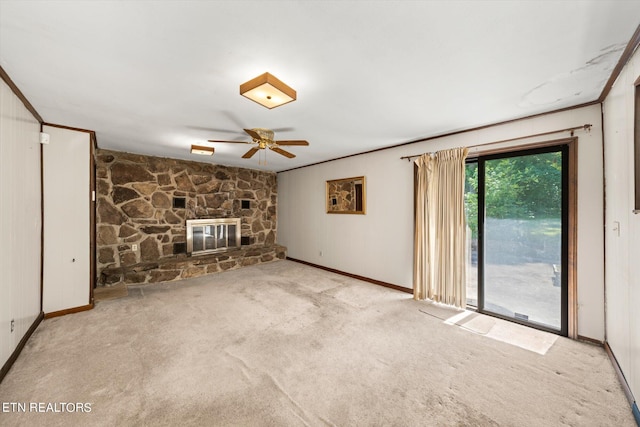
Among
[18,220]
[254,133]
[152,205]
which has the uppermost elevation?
[254,133]

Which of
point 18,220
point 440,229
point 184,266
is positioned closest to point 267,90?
point 18,220

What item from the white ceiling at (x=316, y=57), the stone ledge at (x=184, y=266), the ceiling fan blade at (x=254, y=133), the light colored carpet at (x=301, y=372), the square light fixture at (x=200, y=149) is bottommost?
the light colored carpet at (x=301, y=372)

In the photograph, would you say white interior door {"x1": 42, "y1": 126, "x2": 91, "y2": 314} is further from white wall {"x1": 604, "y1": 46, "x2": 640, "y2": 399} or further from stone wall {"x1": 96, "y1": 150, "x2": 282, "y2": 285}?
white wall {"x1": 604, "y1": 46, "x2": 640, "y2": 399}

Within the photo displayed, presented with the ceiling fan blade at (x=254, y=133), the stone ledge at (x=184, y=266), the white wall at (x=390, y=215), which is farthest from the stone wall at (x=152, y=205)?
the ceiling fan blade at (x=254, y=133)

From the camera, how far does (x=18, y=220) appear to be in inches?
89.7

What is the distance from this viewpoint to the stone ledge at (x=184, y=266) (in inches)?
165

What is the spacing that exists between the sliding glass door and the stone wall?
4502 mm

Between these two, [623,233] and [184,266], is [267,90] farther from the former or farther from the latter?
[184,266]

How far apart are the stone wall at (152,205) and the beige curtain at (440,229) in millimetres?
3770

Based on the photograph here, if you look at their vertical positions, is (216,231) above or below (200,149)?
below

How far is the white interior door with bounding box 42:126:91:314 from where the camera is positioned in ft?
9.79

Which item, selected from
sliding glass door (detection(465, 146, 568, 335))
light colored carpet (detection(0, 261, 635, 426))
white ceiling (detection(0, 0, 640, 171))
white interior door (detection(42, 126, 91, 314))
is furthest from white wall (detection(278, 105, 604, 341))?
white interior door (detection(42, 126, 91, 314))

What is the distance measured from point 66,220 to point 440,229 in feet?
16.1

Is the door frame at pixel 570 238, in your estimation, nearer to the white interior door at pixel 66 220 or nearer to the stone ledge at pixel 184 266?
the stone ledge at pixel 184 266
